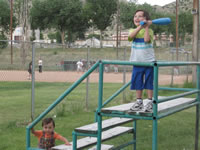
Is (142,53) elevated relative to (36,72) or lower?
elevated

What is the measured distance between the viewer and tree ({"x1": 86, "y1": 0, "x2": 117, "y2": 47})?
7419 centimetres

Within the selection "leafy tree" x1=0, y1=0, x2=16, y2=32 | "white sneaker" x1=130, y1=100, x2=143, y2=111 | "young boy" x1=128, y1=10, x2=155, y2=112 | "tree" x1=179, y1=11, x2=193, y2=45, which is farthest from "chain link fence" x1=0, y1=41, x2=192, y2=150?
"tree" x1=179, y1=11, x2=193, y2=45

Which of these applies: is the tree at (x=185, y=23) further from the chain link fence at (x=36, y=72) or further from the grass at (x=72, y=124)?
the chain link fence at (x=36, y=72)

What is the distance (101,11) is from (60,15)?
738cm

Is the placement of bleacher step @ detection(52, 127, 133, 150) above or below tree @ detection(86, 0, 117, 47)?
below

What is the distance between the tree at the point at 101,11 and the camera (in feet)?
243

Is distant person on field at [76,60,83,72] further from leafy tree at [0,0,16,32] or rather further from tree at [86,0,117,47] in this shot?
leafy tree at [0,0,16,32]

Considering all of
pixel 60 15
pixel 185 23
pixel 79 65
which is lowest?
pixel 79 65

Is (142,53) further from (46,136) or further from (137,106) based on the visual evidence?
(46,136)

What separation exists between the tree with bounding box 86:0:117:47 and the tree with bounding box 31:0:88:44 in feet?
6.03

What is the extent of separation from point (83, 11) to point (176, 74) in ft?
174

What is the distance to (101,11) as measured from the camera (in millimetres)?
73812

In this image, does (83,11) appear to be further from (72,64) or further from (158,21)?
(158,21)

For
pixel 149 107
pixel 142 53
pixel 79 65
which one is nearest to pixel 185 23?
pixel 79 65
